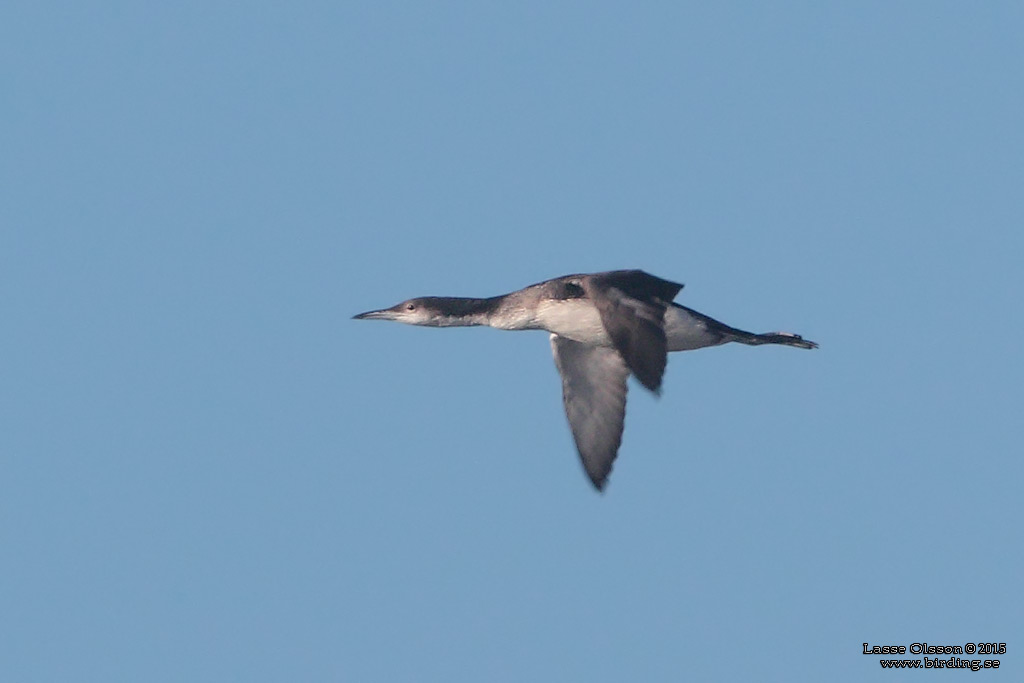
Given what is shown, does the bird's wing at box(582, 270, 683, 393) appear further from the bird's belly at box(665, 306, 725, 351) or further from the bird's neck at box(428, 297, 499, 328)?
the bird's neck at box(428, 297, 499, 328)

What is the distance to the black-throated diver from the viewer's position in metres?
20.2

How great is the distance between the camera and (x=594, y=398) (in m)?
22.9

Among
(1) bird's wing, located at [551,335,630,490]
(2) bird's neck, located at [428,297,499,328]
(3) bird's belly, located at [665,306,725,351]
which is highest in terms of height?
(2) bird's neck, located at [428,297,499,328]

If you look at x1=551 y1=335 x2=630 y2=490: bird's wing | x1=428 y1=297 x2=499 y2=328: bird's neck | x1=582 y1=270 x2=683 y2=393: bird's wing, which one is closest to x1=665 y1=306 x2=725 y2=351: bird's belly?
x1=582 y1=270 x2=683 y2=393: bird's wing

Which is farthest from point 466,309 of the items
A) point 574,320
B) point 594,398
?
point 594,398

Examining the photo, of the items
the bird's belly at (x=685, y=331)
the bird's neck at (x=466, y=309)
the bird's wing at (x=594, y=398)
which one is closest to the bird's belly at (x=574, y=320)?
the bird's neck at (x=466, y=309)

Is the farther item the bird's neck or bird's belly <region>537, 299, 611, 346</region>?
the bird's neck

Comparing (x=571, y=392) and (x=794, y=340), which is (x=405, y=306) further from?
(x=794, y=340)

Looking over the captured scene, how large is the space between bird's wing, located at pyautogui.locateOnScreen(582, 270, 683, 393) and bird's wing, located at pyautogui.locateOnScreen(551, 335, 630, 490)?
1864mm

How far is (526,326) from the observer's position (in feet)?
71.9

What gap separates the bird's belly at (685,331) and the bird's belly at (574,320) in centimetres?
92

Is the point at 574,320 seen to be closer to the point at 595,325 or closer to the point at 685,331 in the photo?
the point at 595,325

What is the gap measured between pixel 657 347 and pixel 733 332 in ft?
12.4

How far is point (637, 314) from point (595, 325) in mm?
1378
